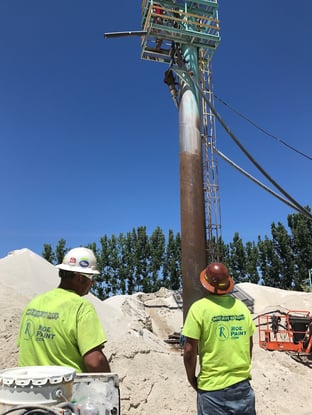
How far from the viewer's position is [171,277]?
3625cm

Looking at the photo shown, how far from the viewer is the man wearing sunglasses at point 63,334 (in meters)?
2.03

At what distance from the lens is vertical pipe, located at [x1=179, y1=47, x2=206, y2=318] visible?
9.03 metres

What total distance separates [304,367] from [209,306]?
28.6 ft

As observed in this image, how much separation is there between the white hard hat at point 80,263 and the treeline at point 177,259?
34.3 metres

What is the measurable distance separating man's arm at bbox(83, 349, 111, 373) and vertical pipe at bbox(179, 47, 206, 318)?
6.95 meters

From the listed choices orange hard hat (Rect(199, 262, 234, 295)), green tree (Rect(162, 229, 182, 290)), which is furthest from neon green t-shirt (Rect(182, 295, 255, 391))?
green tree (Rect(162, 229, 182, 290))

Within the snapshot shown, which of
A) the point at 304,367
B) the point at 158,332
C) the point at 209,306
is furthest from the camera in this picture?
the point at 158,332

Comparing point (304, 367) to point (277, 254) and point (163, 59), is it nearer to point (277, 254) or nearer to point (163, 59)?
point (163, 59)

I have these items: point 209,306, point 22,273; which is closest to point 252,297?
point 22,273

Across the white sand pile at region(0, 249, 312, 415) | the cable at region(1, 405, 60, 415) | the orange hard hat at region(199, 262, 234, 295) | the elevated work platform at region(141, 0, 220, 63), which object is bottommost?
the white sand pile at region(0, 249, 312, 415)

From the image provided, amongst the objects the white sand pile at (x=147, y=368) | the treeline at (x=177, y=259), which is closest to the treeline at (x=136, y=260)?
the treeline at (x=177, y=259)

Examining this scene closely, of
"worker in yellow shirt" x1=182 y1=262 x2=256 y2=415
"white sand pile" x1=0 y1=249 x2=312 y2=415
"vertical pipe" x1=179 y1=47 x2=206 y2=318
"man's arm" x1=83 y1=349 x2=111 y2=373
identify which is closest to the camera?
"man's arm" x1=83 y1=349 x2=111 y2=373

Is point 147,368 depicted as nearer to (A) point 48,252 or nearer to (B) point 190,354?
(B) point 190,354

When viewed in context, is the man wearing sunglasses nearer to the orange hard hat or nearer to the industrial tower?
the orange hard hat
